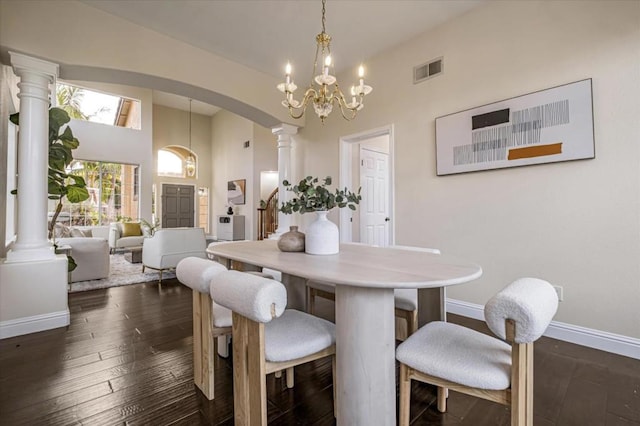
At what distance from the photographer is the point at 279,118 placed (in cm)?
434

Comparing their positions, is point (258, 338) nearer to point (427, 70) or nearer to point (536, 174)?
point (536, 174)

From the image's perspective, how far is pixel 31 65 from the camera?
2.52 m

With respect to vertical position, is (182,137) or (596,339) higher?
(182,137)

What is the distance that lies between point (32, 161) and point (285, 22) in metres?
2.66

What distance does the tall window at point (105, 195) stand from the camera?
23.8 feet

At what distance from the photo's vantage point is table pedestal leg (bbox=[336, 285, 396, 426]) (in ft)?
3.75

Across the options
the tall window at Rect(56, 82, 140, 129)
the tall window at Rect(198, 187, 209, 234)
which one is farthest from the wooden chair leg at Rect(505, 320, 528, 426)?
the tall window at Rect(198, 187, 209, 234)

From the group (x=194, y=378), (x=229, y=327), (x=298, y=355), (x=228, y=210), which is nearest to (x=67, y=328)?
(x=194, y=378)

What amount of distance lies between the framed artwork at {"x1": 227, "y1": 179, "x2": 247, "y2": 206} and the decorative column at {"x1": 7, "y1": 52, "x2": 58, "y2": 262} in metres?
6.04

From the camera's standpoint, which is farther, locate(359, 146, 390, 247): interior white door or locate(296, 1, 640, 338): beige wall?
locate(359, 146, 390, 247): interior white door

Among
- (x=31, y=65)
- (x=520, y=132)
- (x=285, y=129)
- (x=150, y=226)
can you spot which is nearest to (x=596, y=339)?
(x=520, y=132)

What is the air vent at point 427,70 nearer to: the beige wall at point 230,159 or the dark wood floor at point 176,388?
the dark wood floor at point 176,388

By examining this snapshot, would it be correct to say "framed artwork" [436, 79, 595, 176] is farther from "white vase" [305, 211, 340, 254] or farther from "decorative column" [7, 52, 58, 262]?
"decorative column" [7, 52, 58, 262]

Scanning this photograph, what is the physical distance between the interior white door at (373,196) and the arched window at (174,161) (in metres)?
7.20
